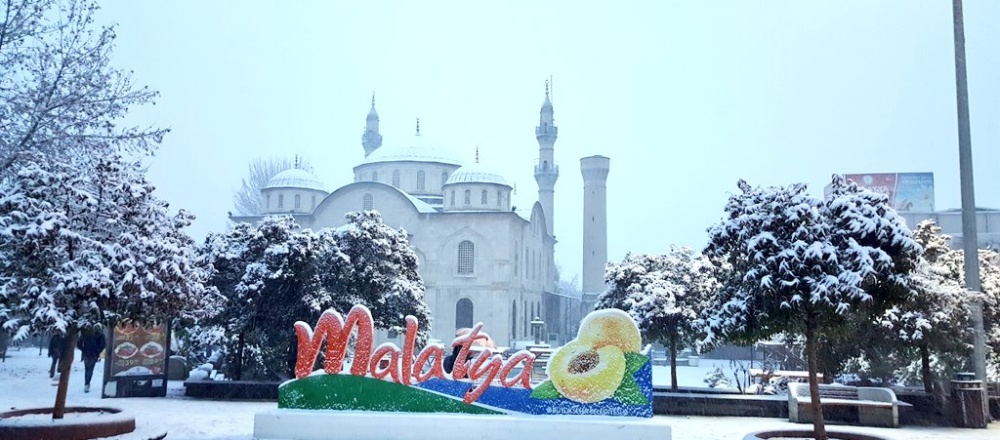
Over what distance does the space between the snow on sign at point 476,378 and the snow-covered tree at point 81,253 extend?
6.27 feet

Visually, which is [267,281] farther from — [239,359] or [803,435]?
[803,435]

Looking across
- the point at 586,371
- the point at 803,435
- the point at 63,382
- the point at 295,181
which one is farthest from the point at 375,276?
the point at 295,181

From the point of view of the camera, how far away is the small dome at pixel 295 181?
41.5m

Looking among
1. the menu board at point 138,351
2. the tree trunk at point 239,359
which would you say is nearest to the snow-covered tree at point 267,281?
the tree trunk at point 239,359

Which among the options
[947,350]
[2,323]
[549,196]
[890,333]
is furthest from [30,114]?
[549,196]

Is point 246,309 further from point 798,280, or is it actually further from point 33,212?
point 798,280

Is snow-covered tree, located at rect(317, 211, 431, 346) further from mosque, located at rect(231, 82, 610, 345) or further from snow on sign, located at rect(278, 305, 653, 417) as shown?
mosque, located at rect(231, 82, 610, 345)

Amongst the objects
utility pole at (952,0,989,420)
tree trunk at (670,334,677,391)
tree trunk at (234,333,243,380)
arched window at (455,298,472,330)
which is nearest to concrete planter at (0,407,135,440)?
tree trunk at (234,333,243,380)

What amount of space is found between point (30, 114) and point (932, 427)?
44.1ft

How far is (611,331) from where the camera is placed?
9.34 metres

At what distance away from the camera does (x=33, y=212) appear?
348 inches

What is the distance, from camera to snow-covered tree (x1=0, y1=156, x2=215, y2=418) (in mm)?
8742

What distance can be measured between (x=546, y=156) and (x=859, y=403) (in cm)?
3933

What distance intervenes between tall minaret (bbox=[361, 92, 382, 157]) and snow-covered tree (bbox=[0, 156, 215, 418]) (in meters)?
46.0
